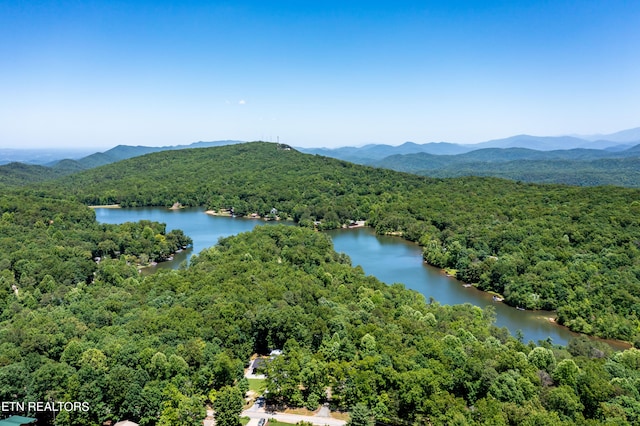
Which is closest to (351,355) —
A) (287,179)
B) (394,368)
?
(394,368)

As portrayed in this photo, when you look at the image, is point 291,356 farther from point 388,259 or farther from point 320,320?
point 388,259

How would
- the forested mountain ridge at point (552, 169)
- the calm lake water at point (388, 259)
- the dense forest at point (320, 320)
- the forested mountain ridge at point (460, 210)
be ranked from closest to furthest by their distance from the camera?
the dense forest at point (320, 320), the calm lake water at point (388, 259), the forested mountain ridge at point (460, 210), the forested mountain ridge at point (552, 169)

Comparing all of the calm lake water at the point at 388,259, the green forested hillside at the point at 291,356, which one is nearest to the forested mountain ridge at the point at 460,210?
the calm lake water at the point at 388,259

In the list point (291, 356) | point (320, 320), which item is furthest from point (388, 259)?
point (291, 356)

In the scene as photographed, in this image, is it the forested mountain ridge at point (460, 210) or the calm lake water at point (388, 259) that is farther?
the forested mountain ridge at point (460, 210)

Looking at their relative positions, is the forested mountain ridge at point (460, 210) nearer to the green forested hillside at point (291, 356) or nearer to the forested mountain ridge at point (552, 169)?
the green forested hillside at point (291, 356)

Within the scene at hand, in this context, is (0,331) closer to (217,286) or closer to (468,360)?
(217,286)

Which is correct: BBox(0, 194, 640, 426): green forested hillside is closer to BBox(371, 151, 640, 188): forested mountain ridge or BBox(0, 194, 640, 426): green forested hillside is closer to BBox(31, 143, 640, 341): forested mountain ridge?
BBox(31, 143, 640, 341): forested mountain ridge
